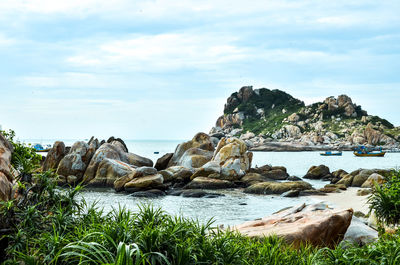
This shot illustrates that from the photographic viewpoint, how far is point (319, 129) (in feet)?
525

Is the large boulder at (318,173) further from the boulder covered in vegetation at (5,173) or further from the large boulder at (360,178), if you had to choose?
the boulder covered in vegetation at (5,173)

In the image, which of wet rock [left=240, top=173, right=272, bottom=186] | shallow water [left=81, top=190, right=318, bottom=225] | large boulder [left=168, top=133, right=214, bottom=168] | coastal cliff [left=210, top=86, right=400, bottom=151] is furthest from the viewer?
coastal cliff [left=210, top=86, right=400, bottom=151]

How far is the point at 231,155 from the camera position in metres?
37.8

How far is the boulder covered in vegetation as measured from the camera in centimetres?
868

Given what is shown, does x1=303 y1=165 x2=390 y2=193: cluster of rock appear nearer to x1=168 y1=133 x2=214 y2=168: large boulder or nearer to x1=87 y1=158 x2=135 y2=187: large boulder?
x1=168 y1=133 x2=214 y2=168: large boulder

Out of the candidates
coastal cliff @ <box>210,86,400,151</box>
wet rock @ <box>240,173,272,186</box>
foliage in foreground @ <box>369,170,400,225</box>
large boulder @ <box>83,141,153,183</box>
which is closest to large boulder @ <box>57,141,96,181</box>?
large boulder @ <box>83,141,153,183</box>

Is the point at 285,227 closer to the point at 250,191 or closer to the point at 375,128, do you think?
the point at 250,191

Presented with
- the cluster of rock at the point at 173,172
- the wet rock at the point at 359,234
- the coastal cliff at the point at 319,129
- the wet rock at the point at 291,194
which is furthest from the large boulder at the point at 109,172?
the coastal cliff at the point at 319,129

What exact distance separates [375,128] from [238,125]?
2706 inches

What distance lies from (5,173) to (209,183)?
25360 mm

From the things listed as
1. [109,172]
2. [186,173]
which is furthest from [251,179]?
[109,172]

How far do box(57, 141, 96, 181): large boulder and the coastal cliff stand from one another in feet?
367

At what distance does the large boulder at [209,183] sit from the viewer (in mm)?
33119

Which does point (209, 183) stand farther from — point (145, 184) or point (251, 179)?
point (145, 184)
